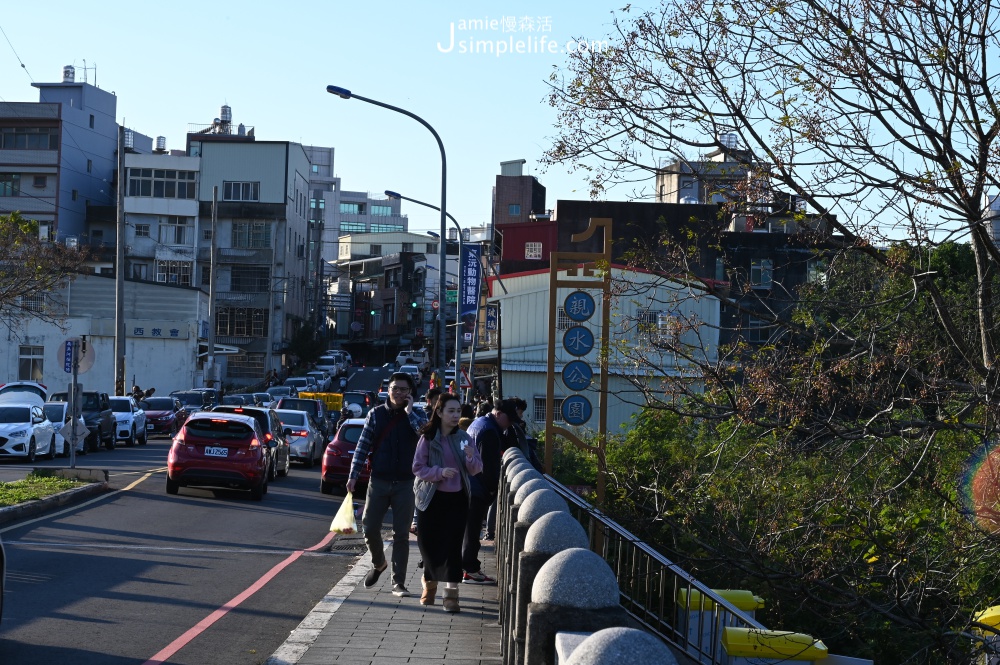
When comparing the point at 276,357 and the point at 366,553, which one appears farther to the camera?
the point at 276,357

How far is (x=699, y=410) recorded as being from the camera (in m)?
7.70

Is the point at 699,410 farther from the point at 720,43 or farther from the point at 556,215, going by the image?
the point at 556,215

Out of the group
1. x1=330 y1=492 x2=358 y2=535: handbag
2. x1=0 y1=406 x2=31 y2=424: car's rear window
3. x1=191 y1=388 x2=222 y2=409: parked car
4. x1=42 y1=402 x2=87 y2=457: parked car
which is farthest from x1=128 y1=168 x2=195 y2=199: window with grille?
x1=330 y1=492 x2=358 y2=535: handbag

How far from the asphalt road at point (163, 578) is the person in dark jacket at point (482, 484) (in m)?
1.49

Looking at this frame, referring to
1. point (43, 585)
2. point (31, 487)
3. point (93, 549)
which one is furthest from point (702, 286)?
point (31, 487)

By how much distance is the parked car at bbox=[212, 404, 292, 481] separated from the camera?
25.5 m

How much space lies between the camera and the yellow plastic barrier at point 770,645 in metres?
7.40

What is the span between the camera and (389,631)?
355 inches

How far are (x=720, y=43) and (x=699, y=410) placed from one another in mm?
2390

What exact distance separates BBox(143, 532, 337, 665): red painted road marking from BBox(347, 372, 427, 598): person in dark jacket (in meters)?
1.31

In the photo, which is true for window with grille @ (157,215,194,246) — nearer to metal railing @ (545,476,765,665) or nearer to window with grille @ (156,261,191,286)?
window with grille @ (156,261,191,286)

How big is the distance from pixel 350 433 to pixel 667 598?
15585 mm

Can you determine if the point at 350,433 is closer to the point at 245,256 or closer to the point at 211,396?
the point at 211,396

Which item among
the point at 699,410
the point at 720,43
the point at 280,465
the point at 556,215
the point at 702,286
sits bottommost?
the point at 280,465
